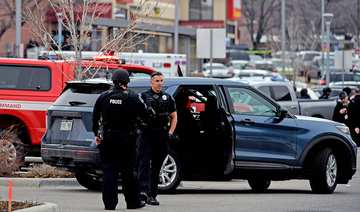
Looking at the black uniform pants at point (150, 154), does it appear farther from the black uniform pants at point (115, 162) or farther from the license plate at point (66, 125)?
the license plate at point (66, 125)

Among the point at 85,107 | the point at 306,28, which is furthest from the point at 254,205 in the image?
the point at 306,28

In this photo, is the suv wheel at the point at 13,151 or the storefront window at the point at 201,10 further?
the storefront window at the point at 201,10

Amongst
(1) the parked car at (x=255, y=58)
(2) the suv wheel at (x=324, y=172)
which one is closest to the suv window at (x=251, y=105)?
(2) the suv wheel at (x=324, y=172)

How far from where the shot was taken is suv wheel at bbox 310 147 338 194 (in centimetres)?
1000

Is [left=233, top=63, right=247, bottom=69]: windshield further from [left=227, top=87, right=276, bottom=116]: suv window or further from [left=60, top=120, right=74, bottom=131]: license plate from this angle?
[left=60, top=120, right=74, bottom=131]: license plate

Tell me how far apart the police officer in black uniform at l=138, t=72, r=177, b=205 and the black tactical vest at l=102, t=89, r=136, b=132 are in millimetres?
753

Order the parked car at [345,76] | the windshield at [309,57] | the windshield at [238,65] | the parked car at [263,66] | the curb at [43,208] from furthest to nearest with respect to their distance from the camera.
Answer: the windshield at [238,65], the parked car at [263,66], the windshield at [309,57], the parked car at [345,76], the curb at [43,208]

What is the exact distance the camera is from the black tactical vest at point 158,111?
332 inches

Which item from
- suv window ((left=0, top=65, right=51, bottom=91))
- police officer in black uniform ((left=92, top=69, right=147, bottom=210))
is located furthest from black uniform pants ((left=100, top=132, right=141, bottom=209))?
suv window ((left=0, top=65, right=51, bottom=91))

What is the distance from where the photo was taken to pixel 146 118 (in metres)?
8.04

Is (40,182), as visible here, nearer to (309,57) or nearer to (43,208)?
(43,208)

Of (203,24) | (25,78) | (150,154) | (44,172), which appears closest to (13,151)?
(44,172)

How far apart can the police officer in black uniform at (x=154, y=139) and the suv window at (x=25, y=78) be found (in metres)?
4.35

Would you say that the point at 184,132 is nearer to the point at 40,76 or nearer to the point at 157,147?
the point at 157,147
